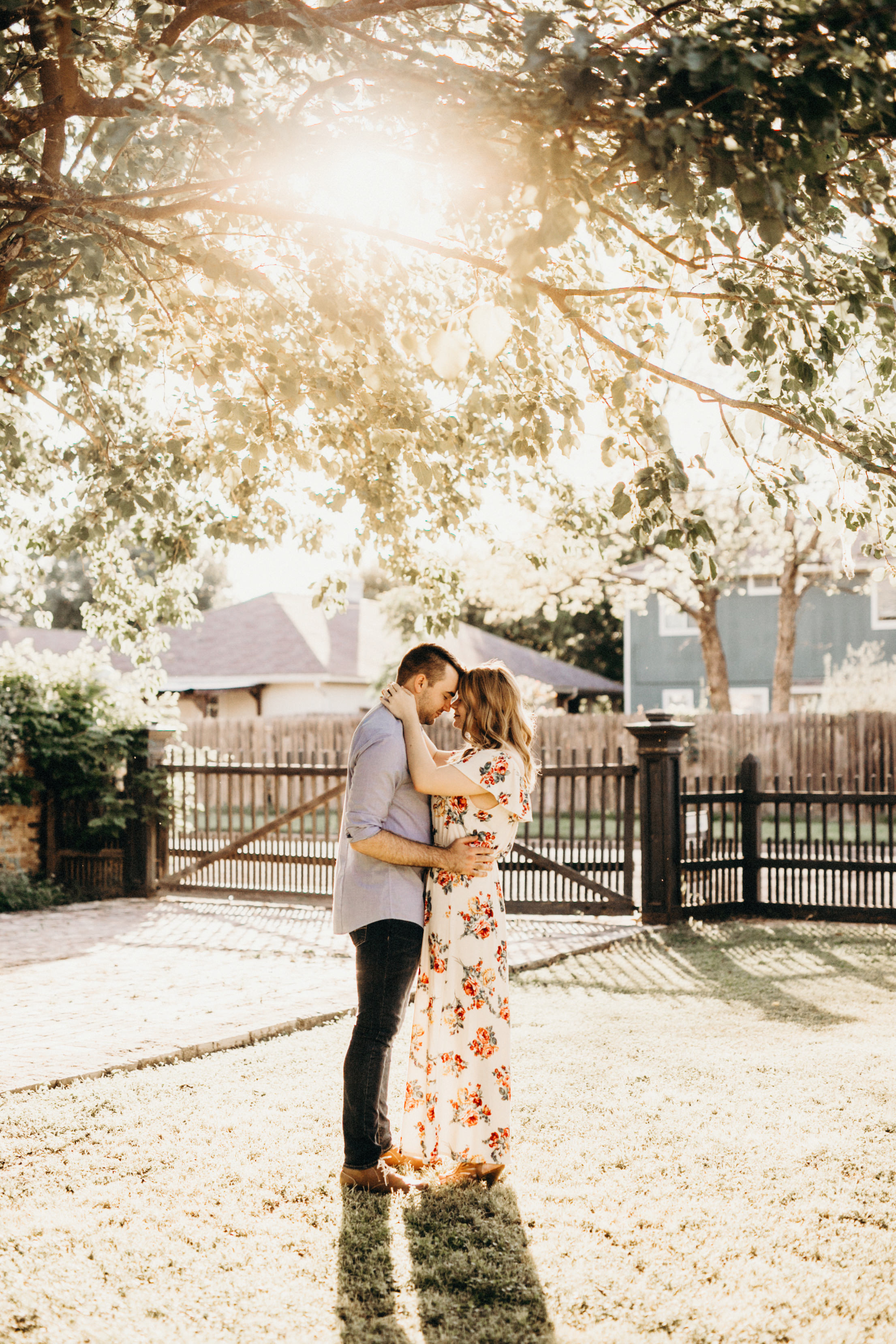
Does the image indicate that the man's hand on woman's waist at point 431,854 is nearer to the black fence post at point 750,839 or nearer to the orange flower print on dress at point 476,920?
the orange flower print on dress at point 476,920

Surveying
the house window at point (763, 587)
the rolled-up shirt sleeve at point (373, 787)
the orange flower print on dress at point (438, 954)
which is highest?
the house window at point (763, 587)

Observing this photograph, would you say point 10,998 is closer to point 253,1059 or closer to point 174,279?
point 253,1059

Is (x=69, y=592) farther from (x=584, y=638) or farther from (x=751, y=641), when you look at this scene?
(x=751, y=641)

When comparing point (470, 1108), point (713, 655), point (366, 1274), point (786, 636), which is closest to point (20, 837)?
point (470, 1108)

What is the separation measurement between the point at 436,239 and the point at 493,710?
8.80 feet

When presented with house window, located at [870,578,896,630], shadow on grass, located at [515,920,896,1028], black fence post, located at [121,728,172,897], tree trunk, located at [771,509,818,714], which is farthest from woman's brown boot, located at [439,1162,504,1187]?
house window, located at [870,578,896,630]

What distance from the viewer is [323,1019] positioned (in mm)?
6953

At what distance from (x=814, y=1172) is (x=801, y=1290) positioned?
3.30 ft

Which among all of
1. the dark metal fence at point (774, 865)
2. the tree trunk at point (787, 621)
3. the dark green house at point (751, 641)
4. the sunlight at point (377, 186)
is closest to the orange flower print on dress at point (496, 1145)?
the sunlight at point (377, 186)

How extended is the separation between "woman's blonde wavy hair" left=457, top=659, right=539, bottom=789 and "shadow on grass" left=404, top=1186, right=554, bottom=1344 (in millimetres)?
1601

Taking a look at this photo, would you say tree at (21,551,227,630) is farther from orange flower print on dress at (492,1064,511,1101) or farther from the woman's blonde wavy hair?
orange flower print on dress at (492,1064,511,1101)

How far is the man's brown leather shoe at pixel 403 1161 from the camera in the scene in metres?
4.52

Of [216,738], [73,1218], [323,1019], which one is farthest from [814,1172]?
[216,738]

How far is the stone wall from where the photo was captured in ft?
41.5
